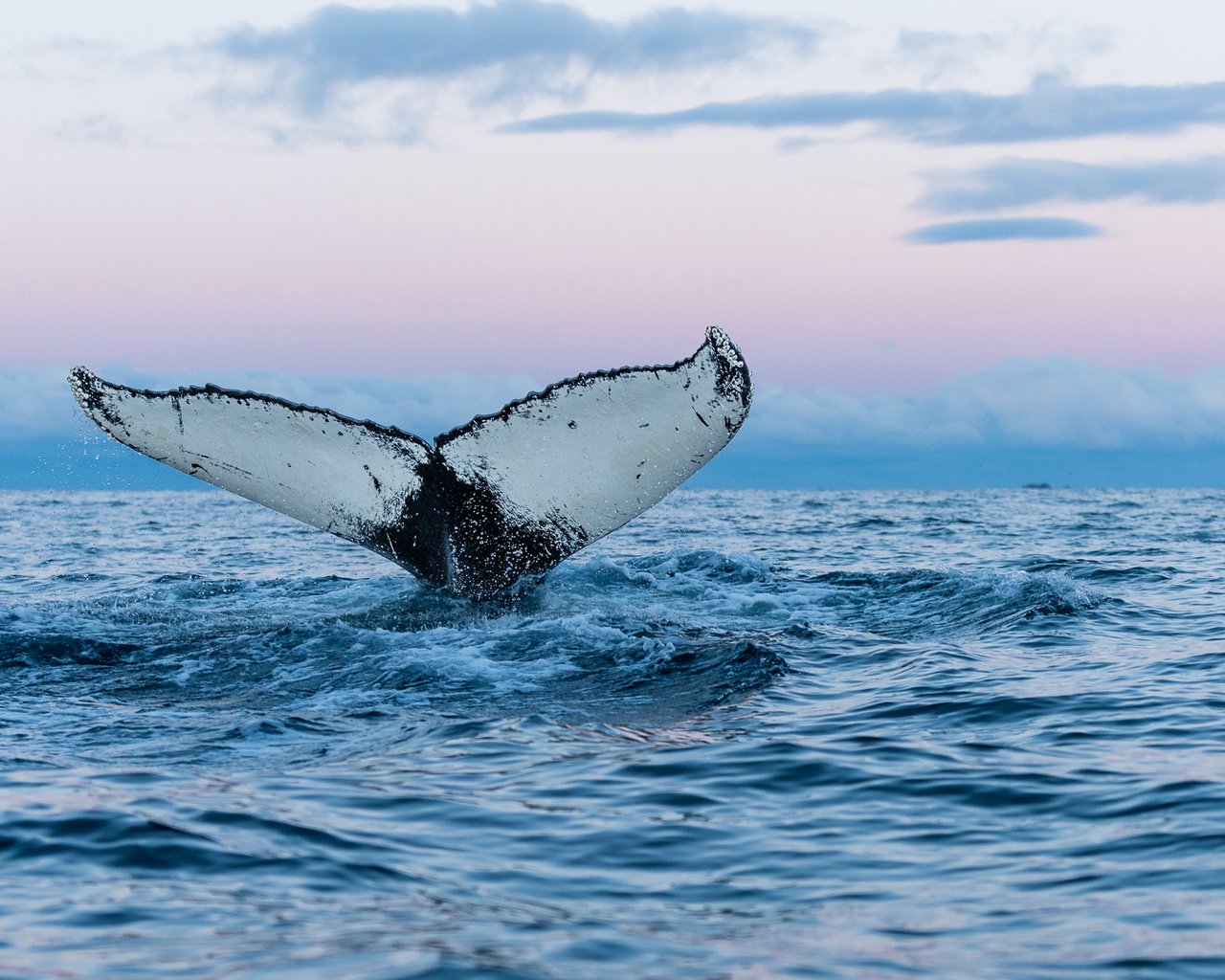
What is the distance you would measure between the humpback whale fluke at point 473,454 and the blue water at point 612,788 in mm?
909

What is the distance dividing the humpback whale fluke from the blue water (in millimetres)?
909

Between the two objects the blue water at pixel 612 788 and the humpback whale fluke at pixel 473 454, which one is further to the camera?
the humpback whale fluke at pixel 473 454

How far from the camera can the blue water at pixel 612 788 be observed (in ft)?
14.6

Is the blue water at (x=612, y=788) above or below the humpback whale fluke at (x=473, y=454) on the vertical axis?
below

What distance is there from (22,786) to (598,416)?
4050mm

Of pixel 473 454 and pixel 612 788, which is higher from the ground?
pixel 473 454

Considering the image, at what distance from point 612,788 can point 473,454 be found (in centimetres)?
340

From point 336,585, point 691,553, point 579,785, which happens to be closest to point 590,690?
point 579,785

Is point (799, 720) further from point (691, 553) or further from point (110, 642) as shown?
point (691, 553)

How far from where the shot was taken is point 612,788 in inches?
252

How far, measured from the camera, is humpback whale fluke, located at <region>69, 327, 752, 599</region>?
843 cm

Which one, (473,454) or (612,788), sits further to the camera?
(473,454)

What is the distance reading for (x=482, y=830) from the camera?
5.70 metres

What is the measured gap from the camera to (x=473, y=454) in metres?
9.25
